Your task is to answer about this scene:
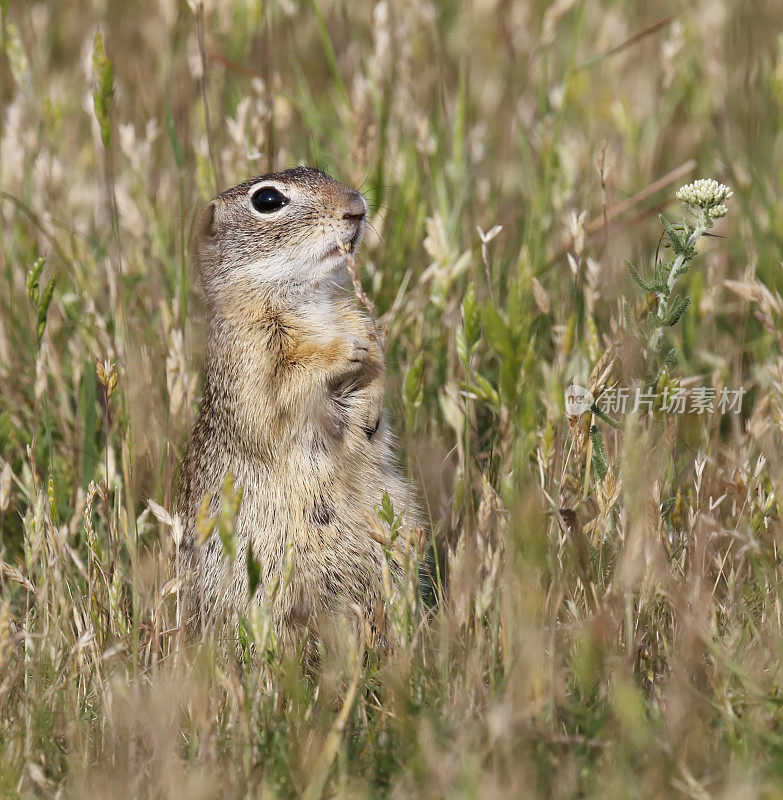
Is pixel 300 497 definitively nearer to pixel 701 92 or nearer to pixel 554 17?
pixel 554 17

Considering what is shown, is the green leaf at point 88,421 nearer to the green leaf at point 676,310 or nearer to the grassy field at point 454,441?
the grassy field at point 454,441

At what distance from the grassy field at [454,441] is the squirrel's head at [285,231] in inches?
8.3

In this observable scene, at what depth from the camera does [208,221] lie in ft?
12.8

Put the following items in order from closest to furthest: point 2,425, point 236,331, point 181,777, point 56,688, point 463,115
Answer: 1. point 181,777
2. point 56,688
3. point 236,331
4. point 2,425
5. point 463,115

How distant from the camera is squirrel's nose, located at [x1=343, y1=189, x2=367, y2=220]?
136 inches

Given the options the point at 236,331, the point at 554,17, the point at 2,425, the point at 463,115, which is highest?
the point at 554,17

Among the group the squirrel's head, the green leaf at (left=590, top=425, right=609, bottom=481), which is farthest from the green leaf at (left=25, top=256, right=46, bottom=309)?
the green leaf at (left=590, top=425, right=609, bottom=481)

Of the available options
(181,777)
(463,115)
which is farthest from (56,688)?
(463,115)

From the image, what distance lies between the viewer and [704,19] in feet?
19.4

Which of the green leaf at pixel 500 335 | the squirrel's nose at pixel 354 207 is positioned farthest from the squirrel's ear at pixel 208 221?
the green leaf at pixel 500 335

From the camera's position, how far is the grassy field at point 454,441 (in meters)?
2.29

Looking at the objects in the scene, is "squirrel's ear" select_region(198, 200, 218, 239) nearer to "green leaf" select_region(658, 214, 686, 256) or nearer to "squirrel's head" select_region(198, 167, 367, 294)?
"squirrel's head" select_region(198, 167, 367, 294)

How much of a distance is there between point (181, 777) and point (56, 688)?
61cm

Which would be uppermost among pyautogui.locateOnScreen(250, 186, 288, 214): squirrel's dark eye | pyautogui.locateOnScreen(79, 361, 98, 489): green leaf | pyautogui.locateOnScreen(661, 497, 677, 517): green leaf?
pyautogui.locateOnScreen(250, 186, 288, 214): squirrel's dark eye
